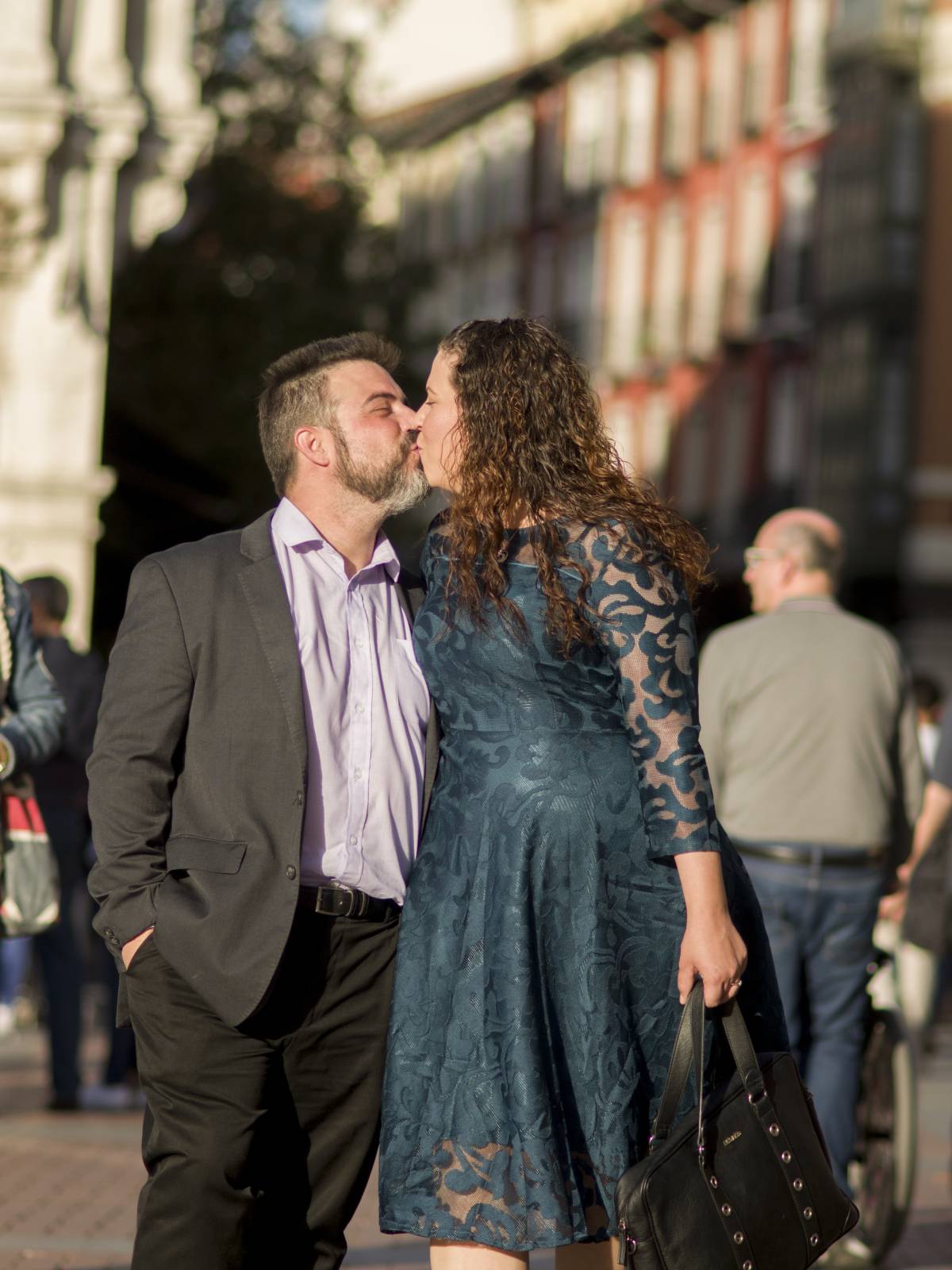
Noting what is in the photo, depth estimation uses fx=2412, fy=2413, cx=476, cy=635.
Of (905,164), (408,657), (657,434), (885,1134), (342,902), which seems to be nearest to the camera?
(342,902)

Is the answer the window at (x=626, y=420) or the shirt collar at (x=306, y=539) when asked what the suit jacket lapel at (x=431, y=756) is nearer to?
the shirt collar at (x=306, y=539)

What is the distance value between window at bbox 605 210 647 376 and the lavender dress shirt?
143ft

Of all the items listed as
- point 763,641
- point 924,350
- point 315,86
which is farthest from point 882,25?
point 763,641

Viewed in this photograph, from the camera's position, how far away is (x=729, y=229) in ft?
146

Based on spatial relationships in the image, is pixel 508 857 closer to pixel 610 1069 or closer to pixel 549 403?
pixel 610 1069

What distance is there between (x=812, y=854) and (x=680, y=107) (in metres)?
41.6

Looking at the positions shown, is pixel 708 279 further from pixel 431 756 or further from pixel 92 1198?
pixel 431 756

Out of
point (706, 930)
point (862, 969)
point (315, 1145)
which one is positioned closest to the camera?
point (706, 930)

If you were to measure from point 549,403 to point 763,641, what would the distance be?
3.12 m

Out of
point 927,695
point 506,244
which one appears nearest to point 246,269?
point 927,695

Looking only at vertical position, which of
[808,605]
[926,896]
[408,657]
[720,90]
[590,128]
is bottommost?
[926,896]

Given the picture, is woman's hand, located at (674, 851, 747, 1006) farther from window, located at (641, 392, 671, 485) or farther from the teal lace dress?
window, located at (641, 392, 671, 485)

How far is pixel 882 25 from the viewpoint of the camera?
1380 inches

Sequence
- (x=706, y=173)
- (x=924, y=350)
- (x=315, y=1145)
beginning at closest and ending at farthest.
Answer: (x=315, y=1145) < (x=924, y=350) < (x=706, y=173)
